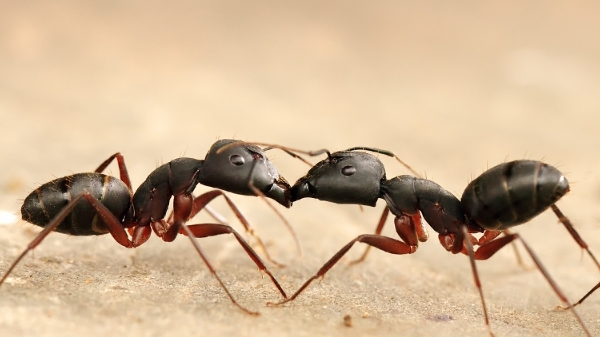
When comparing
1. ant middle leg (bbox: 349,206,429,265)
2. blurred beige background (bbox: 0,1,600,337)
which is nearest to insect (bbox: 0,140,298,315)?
blurred beige background (bbox: 0,1,600,337)

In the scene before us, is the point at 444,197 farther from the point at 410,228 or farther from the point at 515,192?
the point at 515,192

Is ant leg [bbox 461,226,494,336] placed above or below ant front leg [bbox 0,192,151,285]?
below

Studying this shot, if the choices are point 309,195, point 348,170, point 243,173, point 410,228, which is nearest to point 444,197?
point 410,228

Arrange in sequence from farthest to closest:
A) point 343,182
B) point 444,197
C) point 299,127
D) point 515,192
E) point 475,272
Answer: point 299,127 < point 444,197 < point 343,182 < point 515,192 < point 475,272

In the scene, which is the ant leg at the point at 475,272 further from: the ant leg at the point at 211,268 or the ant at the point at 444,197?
the ant leg at the point at 211,268

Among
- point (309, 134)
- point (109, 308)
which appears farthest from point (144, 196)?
point (309, 134)

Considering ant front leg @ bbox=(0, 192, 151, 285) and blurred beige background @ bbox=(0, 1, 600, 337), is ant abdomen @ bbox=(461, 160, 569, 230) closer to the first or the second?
blurred beige background @ bbox=(0, 1, 600, 337)

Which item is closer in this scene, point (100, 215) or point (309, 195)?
point (100, 215)

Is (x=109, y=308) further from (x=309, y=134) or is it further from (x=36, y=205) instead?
(x=309, y=134)
